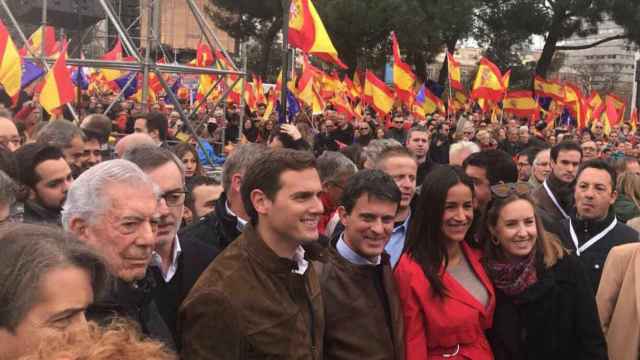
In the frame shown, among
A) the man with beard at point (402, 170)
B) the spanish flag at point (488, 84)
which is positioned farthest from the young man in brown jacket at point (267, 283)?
the spanish flag at point (488, 84)

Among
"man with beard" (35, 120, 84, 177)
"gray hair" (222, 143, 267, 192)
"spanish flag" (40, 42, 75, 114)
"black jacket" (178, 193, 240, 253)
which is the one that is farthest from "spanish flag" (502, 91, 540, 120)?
"black jacket" (178, 193, 240, 253)

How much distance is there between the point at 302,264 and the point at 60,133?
3.03m

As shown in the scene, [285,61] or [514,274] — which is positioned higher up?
[285,61]

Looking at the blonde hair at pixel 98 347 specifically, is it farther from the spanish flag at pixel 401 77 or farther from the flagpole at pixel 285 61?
the spanish flag at pixel 401 77

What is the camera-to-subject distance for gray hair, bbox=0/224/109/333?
1.87 m

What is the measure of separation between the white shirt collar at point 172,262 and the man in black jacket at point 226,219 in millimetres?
394

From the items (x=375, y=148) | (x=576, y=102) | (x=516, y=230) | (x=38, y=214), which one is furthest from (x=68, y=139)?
(x=576, y=102)

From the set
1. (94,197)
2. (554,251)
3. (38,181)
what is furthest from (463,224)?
(38,181)

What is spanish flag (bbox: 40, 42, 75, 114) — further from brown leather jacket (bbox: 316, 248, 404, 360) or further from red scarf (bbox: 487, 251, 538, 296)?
red scarf (bbox: 487, 251, 538, 296)

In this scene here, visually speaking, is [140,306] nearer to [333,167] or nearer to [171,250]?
[171,250]

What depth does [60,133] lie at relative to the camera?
211 inches

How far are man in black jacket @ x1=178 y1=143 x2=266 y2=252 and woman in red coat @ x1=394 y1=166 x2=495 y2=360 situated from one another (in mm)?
856

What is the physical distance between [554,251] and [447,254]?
1.82 ft

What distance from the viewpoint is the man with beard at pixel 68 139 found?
5336mm
